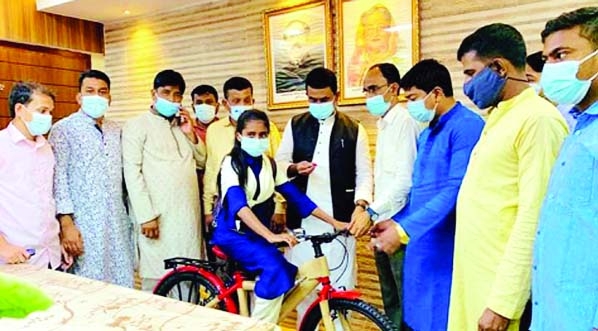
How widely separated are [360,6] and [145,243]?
1.96 meters

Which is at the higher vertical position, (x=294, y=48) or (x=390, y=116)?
(x=294, y=48)

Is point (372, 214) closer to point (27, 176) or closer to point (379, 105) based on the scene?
point (379, 105)

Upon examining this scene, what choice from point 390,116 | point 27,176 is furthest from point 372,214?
point 27,176

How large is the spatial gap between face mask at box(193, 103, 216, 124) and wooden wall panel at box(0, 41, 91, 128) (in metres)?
1.82

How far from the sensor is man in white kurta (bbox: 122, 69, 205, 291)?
2764mm

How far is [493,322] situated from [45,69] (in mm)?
4304

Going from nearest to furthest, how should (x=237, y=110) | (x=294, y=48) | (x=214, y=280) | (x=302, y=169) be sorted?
(x=214, y=280)
(x=302, y=169)
(x=237, y=110)
(x=294, y=48)

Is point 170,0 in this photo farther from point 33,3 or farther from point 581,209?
point 581,209

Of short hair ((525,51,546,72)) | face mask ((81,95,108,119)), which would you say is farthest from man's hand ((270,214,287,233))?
short hair ((525,51,546,72))

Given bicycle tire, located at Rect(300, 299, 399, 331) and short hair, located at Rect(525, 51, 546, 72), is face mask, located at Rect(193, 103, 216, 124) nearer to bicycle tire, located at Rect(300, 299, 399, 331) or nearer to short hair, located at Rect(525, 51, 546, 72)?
bicycle tire, located at Rect(300, 299, 399, 331)

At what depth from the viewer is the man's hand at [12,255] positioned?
78.5 inches

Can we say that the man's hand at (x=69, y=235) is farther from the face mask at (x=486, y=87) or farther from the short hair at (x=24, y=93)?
the face mask at (x=486, y=87)

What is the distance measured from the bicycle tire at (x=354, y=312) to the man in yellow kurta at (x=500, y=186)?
0.41 meters

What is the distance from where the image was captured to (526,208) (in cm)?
140
